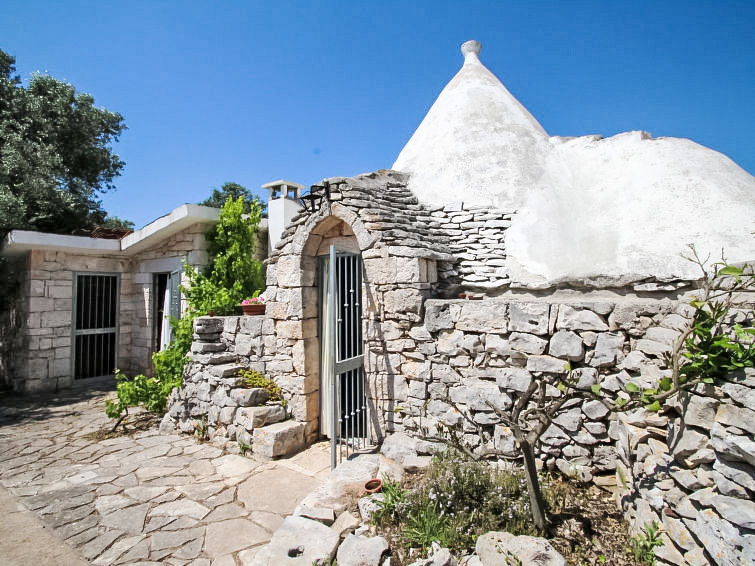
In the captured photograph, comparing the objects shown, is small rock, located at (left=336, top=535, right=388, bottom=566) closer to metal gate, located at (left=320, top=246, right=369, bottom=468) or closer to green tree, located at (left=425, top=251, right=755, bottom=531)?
green tree, located at (left=425, top=251, right=755, bottom=531)

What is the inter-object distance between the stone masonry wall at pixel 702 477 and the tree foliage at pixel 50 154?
11201 millimetres

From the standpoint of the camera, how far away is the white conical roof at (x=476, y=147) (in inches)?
246

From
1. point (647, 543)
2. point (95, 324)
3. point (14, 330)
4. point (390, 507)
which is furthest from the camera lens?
point (95, 324)

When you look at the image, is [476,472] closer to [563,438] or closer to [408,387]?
[563,438]

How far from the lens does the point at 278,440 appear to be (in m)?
5.26

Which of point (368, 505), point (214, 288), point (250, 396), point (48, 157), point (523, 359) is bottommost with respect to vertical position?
point (368, 505)

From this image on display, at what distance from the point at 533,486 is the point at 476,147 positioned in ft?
16.9

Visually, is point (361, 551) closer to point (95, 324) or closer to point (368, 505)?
point (368, 505)

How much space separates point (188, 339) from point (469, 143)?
19.7 ft

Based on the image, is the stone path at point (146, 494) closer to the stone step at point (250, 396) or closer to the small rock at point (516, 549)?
the stone step at point (250, 396)

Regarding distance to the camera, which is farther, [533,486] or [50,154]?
[50,154]

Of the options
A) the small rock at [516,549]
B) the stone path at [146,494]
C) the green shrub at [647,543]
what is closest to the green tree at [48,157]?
the stone path at [146,494]

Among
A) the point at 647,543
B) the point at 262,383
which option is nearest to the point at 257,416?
the point at 262,383

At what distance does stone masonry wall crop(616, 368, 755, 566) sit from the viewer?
2.28 m
